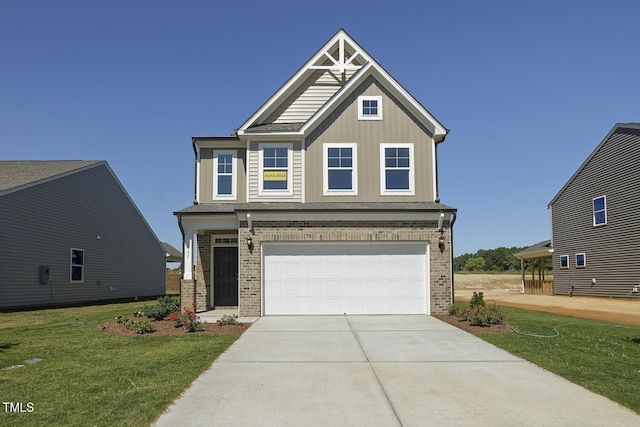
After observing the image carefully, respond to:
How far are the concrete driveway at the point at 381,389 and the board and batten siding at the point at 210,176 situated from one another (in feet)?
24.3

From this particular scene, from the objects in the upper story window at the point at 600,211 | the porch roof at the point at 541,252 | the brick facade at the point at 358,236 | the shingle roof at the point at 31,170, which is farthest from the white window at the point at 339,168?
the porch roof at the point at 541,252

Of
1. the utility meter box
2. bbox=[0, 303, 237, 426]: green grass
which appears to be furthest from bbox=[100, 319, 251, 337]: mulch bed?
the utility meter box

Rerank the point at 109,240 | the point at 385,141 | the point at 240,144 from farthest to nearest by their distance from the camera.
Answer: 1. the point at 109,240
2. the point at 240,144
3. the point at 385,141

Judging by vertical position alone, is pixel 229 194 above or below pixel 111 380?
above

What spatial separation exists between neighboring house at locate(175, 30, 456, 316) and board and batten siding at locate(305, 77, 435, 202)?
33 millimetres

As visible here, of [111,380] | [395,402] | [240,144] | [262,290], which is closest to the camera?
[395,402]

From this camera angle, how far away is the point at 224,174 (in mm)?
17125

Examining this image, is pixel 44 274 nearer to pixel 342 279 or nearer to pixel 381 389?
pixel 342 279

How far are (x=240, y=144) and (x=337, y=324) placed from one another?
7.53 metres

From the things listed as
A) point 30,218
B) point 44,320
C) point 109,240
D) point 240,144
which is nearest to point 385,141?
point 240,144

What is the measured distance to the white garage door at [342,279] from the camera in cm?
1499

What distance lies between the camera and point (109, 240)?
26.7 meters

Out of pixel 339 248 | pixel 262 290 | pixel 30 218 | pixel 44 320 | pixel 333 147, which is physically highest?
pixel 333 147

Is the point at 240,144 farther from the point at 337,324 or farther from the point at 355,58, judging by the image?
the point at 337,324
